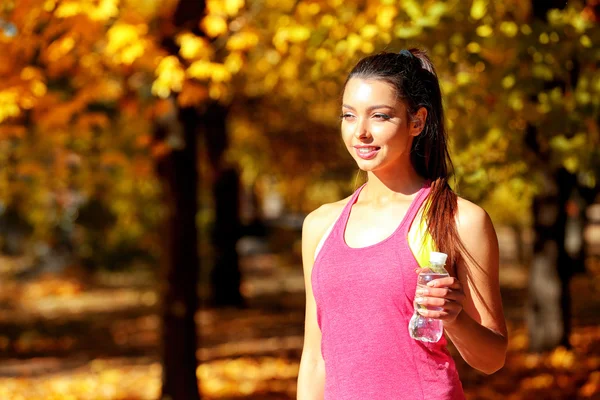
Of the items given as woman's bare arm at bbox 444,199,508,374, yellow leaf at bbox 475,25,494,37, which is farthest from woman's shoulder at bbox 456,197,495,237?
yellow leaf at bbox 475,25,494,37

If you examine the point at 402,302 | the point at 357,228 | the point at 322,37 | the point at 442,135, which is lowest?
the point at 402,302

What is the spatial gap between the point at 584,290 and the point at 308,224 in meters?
18.0

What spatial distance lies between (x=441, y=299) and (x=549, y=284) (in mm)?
9168

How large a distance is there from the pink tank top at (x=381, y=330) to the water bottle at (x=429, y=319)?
0.05 metres

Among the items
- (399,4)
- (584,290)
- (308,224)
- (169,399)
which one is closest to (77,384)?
(169,399)

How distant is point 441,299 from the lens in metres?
2.18

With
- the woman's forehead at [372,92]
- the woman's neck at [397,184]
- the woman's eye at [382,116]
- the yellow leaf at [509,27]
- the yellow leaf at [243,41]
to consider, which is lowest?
the woman's neck at [397,184]

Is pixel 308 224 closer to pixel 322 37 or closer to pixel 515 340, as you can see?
pixel 322 37

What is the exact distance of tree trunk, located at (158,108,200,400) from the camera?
8.04m

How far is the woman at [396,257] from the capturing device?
2.39 meters

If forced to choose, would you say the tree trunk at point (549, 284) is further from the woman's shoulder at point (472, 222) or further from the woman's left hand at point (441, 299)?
the woman's left hand at point (441, 299)

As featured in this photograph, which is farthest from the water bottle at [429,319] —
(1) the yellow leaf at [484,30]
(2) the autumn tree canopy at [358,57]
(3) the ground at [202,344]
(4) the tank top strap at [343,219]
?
(3) the ground at [202,344]

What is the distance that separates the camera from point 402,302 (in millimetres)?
2393

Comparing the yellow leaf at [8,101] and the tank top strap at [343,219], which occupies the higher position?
the yellow leaf at [8,101]
